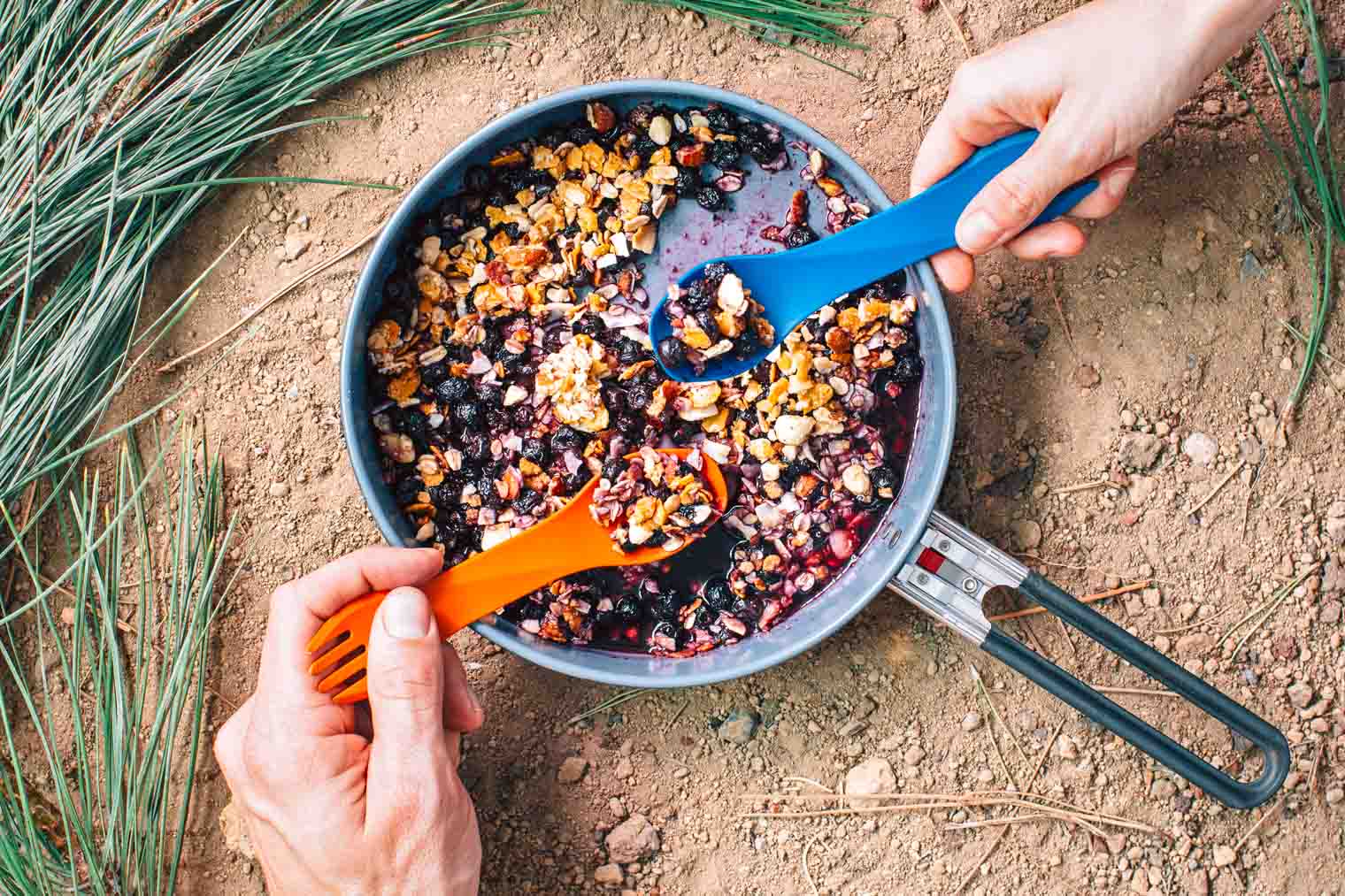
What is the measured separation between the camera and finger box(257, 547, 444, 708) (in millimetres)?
1290

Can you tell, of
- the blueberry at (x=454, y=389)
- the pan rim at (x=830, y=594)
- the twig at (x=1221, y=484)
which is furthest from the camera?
the twig at (x=1221, y=484)

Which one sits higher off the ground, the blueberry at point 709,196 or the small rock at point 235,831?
the blueberry at point 709,196

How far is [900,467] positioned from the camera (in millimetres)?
1492

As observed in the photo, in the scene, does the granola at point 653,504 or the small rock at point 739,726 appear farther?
the small rock at point 739,726

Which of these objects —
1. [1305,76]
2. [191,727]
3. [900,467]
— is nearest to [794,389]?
[900,467]

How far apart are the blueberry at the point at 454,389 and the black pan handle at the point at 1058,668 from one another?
616 mm

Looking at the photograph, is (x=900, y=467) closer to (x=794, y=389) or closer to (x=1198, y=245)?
(x=794, y=389)

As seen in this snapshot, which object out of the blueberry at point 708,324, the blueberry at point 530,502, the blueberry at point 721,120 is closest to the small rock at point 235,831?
the blueberry at point 530,502

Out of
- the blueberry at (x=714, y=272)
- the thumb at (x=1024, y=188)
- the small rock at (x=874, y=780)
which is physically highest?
the thumb at (x=1024, y=188)

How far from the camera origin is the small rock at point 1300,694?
5.08 ft

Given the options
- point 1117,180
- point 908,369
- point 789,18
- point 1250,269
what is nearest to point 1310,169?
point 1250,269

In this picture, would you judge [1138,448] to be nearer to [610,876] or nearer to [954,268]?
A: [954,268]

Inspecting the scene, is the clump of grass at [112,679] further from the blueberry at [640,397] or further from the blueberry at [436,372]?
the blueberry at [640,397]

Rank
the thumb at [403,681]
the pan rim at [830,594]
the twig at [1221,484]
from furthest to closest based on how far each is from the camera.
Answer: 1. the twig at [1221,484]
2. the pan rim at [830,594]
3. the thumb at [403,681]
